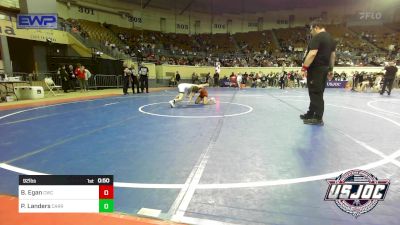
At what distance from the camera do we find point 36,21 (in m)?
15.2

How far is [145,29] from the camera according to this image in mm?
35219

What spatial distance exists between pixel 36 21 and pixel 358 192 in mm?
17807

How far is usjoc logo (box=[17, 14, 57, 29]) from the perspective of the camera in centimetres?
1473

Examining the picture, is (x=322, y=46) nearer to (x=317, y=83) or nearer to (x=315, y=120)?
(x=317, y=83)

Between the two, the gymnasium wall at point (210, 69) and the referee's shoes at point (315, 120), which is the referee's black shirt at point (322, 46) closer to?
the referee's shoes at point (315, 120)

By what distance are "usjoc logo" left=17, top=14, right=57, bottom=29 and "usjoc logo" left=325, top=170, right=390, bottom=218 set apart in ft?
53.7

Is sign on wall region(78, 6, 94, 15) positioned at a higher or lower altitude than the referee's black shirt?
higher

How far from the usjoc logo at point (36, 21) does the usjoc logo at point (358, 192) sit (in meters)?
16.4

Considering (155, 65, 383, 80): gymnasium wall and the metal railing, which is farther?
(155, 65, 383, 80): gymnasium wall
